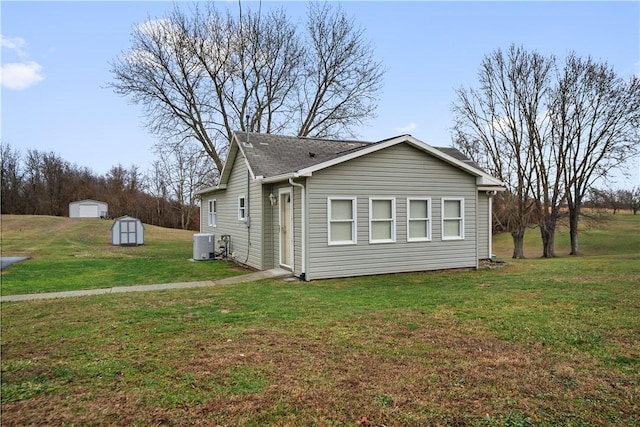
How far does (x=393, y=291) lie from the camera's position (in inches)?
353

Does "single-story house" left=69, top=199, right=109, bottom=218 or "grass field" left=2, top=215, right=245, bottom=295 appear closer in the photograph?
"grass field" left=2, top=215, right=245, bottom=295

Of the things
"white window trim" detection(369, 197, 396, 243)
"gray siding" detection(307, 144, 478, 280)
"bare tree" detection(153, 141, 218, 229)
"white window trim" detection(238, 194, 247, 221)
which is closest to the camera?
"gray siding" detection(307, 144, 478, 280)

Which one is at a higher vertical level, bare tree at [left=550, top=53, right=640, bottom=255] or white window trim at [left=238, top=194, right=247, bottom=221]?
bare tree at [left=550, top=53, right=640, bottom=255]

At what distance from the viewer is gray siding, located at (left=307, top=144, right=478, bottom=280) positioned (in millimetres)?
10523

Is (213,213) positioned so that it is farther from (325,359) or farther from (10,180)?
(10,180)

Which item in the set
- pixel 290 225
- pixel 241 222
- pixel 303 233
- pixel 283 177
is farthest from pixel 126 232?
pixel 303 233

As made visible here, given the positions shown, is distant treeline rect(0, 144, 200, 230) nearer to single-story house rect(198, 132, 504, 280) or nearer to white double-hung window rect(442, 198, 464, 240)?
single-story house rect(198, 132, 504, 280)

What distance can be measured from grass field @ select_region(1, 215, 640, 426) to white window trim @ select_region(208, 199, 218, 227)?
9.45 meters

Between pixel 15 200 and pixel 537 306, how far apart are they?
170ft

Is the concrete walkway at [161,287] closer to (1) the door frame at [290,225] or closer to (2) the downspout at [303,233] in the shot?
(1) the door frame at [290,225]

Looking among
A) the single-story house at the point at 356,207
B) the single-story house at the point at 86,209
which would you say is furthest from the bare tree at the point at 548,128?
the single-story house at the point at 86,209

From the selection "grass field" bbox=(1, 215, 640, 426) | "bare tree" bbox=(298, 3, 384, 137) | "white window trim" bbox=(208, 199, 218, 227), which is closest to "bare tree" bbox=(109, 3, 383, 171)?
"bare tree" bbox=(298, 3, 384, 137)

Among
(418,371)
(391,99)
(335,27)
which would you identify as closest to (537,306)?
(418,371)

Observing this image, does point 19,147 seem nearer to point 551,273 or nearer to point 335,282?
point 335,282
